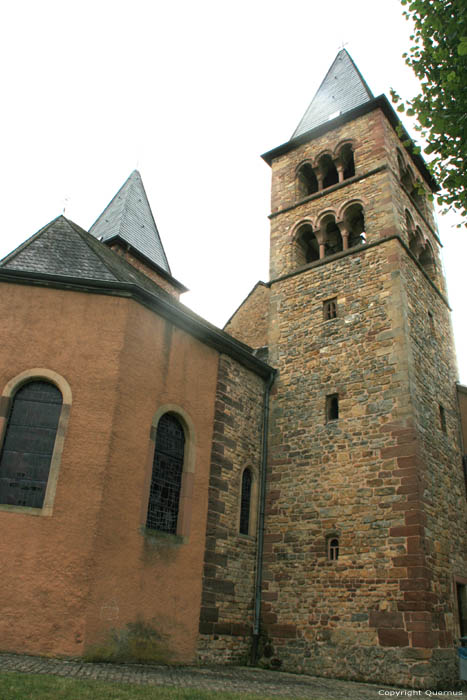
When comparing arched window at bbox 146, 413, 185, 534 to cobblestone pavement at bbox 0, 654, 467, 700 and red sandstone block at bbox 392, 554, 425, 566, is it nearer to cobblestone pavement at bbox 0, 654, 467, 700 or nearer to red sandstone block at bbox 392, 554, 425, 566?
cobblestone pavement at bbox 0, 654, 467, 700

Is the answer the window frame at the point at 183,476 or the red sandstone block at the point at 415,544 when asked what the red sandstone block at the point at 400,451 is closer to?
the red sandstone block at the point at 415,544

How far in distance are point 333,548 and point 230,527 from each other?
91.4 inches

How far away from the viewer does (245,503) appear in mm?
13445

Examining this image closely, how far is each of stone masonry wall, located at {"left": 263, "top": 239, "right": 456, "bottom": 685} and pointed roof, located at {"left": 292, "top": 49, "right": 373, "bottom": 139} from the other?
6.55 meters

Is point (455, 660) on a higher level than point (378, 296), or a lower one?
lower

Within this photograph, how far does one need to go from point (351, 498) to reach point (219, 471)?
298cm

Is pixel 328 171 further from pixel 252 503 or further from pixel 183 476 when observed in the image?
pixel 183 476

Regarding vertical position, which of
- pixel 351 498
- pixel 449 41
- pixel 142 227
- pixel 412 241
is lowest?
pixel 351 498

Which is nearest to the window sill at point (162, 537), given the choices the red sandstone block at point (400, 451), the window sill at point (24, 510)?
the window sill at point (24, 510)

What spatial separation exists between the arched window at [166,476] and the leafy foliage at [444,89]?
6.76 meters

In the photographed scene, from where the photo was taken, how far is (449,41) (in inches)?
327

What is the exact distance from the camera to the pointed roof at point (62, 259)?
37.3 ft

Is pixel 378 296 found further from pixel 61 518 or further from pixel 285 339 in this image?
pixel 61 518

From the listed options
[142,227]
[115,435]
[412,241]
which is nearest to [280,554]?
[115,435]
